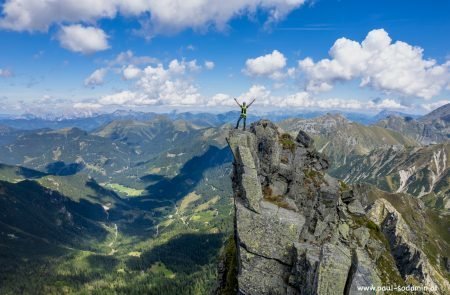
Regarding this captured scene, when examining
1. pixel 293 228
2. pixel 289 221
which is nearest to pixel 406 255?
pixel 289 221

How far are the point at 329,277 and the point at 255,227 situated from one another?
44.8 feet

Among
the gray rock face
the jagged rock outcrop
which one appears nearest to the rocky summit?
the gray rock face

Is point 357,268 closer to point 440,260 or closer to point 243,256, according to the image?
point 243,256

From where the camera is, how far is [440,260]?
189 metres

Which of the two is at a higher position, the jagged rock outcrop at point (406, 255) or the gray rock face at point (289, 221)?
the gray rock face at point (289, 221)

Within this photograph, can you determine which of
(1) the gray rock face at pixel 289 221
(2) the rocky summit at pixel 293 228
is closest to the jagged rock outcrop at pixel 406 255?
(2) the rocky summit at pixel 293 228

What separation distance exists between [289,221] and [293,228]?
1.05 meters

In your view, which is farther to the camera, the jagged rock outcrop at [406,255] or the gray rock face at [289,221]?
the jagged rock outcrop at [406,255]

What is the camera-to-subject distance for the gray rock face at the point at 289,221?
116 ft

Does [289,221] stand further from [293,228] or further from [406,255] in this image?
[406,255]

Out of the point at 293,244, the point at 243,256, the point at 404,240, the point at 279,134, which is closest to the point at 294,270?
the point at 293,244

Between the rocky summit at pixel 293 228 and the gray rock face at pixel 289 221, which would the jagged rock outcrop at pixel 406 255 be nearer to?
the rocky summit at pixel 293 228

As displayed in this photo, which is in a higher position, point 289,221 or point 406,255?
point 289,221

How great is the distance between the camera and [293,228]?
45.5 metres
